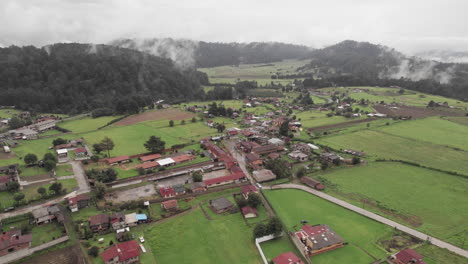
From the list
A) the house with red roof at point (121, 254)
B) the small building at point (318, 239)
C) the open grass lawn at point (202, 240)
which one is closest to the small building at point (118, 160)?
the open grass lawn at point (202, 240)

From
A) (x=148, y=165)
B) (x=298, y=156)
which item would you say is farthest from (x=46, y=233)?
(x=298, y=156)

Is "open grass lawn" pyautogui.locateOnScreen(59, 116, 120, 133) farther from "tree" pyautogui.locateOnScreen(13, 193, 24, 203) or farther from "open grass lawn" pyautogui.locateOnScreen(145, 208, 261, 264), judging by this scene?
"open grass lawn" pyautogui.locateOnScreen(145, 208, 261, 264)

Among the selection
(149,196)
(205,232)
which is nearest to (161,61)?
(149,196)

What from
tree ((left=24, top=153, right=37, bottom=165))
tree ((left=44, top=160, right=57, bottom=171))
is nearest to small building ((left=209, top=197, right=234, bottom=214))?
tree ((left=44, top=160, right=57, bottom=171))

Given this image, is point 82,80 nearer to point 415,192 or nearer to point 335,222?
point 335,222

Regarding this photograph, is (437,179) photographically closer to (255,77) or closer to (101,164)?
(101,164)

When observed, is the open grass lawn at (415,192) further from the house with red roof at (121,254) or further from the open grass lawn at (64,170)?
the open grass lawn at (64,170)
